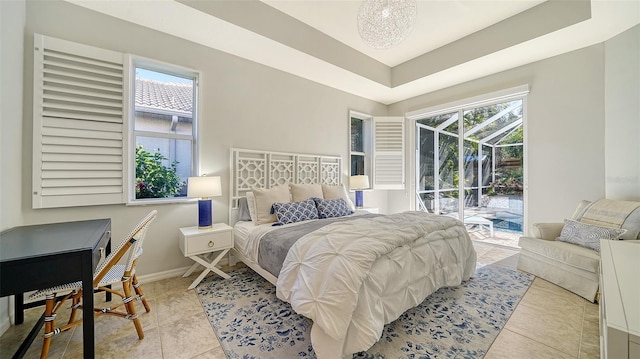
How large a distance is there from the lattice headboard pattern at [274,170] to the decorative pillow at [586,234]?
299 centimetres

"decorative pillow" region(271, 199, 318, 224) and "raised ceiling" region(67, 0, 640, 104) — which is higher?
"raised ceiling" region(67, 0, 640, 104)

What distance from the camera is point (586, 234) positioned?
7.77ft

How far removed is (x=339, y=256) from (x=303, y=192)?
1737 mm

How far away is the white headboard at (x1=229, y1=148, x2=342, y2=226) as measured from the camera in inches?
124

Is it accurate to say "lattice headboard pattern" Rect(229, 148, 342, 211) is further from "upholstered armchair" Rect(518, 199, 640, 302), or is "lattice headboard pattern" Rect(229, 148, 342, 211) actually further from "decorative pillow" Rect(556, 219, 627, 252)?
"decorative pillow" Rect(556, 219, 627, 252)

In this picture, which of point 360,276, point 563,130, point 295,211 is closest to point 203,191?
point 295,211

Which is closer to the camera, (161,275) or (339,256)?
(339,256)

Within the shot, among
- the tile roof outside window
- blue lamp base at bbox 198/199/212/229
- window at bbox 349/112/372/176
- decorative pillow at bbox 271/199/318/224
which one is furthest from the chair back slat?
window at bbox 349/112/372/176

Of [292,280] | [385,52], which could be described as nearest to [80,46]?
[292,280]

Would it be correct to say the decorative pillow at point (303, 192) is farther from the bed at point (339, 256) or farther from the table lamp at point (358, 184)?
the table lamp at point (358, 184)

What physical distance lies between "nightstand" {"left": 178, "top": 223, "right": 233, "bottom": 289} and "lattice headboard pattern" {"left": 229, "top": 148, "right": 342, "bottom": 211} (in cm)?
59

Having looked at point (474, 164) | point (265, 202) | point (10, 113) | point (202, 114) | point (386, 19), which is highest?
point (386, 19)

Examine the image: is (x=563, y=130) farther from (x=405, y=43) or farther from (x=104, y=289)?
(x=104, y=289)

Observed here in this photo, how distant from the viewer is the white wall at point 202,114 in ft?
6.64
